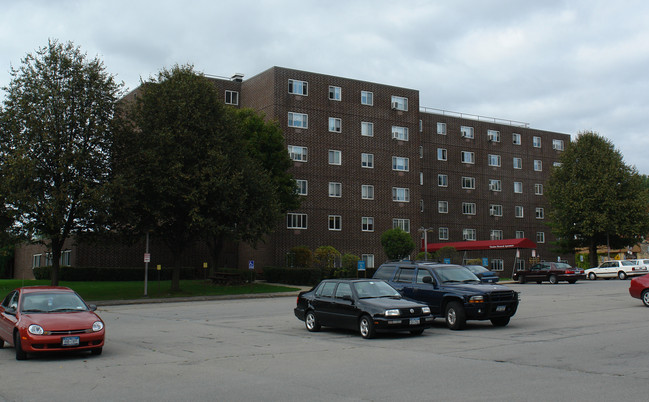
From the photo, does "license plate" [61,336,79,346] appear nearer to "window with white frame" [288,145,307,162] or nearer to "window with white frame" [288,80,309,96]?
"window with white frame" [288,145,307,162]

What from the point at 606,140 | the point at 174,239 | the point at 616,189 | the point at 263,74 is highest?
the point at 263,74

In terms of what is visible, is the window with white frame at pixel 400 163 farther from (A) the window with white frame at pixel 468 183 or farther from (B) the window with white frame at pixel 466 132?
(B) the window with white frame at pixel 466 132

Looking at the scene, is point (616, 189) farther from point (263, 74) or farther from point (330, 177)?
point (263, 74)

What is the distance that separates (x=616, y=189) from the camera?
197 ft

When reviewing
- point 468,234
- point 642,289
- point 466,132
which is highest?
point 466,132

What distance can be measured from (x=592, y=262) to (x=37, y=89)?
53.1m

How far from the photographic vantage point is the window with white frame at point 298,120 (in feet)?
176

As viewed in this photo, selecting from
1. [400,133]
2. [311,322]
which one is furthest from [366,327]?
[400,133]

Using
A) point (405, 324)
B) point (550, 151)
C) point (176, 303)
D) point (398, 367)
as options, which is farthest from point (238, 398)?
point (550, 151)

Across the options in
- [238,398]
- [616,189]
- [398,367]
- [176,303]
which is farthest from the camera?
[616,189]

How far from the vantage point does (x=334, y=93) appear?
55.9 m

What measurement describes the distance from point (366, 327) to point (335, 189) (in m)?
40.7

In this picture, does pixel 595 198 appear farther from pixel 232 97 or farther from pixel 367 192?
pixel 232 97

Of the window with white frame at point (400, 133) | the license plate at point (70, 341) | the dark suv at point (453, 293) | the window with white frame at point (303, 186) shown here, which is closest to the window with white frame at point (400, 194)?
the window with white frame at point (400, 133)
